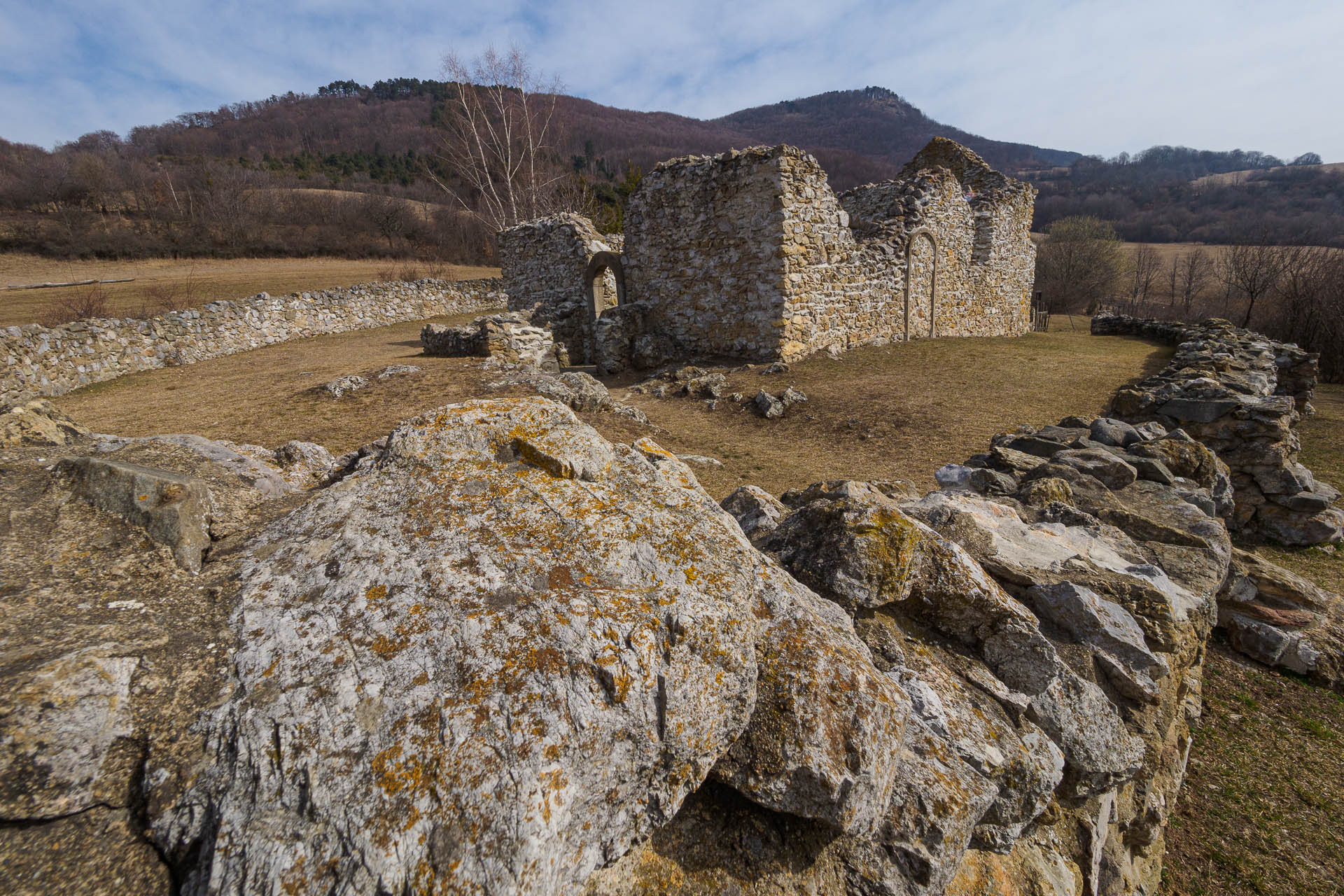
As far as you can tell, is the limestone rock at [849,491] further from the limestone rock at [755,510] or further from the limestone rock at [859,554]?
the limestone rock at [859,554]

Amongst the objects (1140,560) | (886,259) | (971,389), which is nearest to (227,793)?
(1140,560)

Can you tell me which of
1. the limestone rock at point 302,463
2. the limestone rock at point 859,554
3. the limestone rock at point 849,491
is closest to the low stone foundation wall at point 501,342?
the limestone rock at point 302,463

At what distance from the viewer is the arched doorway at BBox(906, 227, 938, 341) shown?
15945 millimetres

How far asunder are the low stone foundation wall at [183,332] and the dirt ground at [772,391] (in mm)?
590

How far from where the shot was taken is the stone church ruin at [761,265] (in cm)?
1296

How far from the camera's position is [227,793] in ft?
4.38

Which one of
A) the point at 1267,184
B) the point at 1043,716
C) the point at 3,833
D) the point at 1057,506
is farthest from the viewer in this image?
the point at 1267,184

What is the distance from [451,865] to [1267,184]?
120046 millimetres

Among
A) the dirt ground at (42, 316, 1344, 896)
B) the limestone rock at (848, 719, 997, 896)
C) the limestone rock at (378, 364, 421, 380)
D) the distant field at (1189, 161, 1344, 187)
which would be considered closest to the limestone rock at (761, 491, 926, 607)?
the limestone rock at (848, 719, 997, 896)

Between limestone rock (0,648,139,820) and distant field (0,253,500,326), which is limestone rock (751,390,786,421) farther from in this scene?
distant field (0,253,500,326)

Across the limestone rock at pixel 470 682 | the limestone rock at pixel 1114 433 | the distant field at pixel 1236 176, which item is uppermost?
the distant field at pixel 1236 176

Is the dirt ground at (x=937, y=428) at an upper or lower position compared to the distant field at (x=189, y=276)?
lower

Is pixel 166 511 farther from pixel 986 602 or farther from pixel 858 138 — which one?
pixel 858 138

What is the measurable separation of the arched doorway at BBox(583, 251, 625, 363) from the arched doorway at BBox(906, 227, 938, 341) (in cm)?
781
